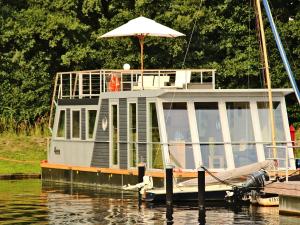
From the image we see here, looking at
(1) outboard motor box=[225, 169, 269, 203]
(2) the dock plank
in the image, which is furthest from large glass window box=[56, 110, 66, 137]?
(2) the dock plank

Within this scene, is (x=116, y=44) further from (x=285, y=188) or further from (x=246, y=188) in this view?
(x=285, y=188)

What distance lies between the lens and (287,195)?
32.2m

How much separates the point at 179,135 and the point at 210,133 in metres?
1.02

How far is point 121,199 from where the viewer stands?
3791cm

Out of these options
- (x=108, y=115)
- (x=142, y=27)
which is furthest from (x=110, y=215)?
(x=142, y=27)

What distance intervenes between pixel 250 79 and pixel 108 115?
20.4 meters

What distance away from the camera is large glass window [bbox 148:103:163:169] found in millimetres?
38750

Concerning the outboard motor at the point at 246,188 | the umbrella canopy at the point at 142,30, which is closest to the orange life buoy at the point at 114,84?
the umbrella canopy at the point at 142,30

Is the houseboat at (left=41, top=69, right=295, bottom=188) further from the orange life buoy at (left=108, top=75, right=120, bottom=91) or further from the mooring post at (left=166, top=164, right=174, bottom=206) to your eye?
the mooring post at (left=166, top=164, right=174, bottom=206)

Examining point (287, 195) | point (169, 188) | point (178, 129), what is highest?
point (178, 129)

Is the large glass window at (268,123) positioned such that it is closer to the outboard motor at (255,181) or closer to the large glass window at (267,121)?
the large glass window at (267,121)

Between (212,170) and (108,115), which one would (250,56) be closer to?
(108,115)

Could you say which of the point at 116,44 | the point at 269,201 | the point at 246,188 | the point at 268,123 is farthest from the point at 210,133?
the point at 116,44

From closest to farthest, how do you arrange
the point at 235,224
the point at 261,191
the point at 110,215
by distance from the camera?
the point at 235,224 < the point at 110,215 < the point at 261,191
